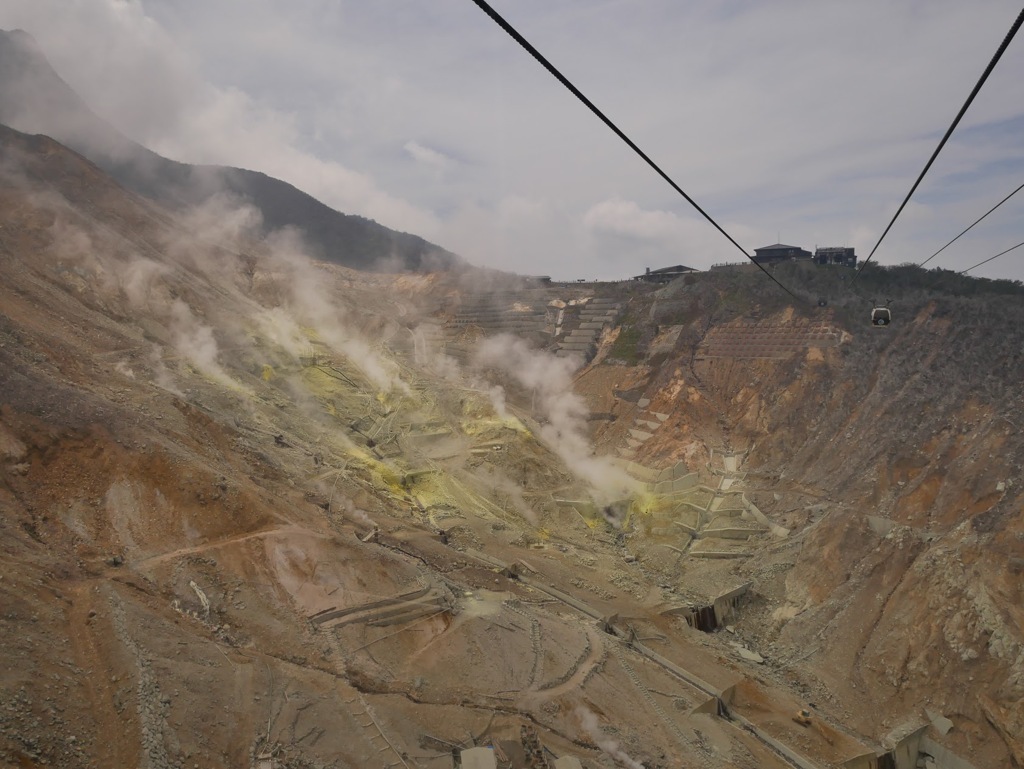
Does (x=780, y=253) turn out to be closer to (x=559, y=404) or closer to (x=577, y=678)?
(x=559, y=404)

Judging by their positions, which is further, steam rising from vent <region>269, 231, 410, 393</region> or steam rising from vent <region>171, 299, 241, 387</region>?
steam rising from vent <region>269, 231, 410, 393</region>

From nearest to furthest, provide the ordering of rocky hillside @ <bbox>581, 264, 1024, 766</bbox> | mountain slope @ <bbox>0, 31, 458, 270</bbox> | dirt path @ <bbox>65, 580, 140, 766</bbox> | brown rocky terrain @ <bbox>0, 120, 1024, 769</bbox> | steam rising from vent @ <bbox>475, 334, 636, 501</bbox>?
dirt path @ <bbox>65, 580, 140, 766</bbox> < brown rocky terrain @ <bbox>0, 120, 1024, 769</bbox> < rocky hillside @ <bbox>581, 264, 1024, 766</bbox> < steam rising from vent @ <bbox>475, 334, 636, 501</bbox> < mountain slope @ <bbox>0, 31, 458, 270</bbox>

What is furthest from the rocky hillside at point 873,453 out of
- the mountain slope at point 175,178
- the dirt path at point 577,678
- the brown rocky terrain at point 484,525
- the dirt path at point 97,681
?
the mountain slope at point 175,178

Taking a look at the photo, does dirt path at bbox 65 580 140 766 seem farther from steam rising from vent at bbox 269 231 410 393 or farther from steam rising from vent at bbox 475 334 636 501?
steam rising from vent at bbox 269 231 410 393

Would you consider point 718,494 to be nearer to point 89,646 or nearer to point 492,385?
point 492,385

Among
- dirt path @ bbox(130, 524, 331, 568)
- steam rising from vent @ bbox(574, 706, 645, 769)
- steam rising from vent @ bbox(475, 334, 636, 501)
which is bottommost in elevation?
steam rising from vent @ bbox(574, 706, 645, 769)

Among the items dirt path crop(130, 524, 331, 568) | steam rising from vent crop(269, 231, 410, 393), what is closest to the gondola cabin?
dirt path crop(130, 524, 331, 568)

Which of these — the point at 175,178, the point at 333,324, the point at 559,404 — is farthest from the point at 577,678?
the point at 175,178

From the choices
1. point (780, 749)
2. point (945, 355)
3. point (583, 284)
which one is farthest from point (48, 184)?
point (945, 355)
